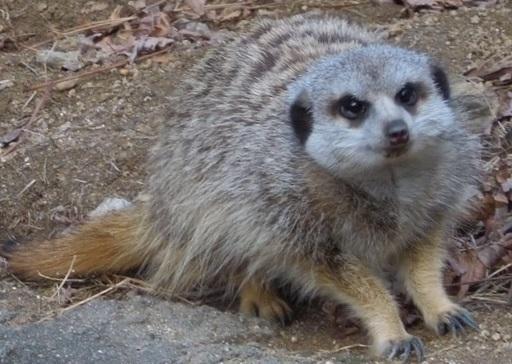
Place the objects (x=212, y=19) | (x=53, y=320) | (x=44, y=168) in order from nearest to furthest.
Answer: (x=53, y=320)
(x=44, y=168)
(x=212, y=19)

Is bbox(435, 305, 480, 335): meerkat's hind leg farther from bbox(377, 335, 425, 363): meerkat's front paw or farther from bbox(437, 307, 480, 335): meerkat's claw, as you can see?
bbox(377, 335, 425, 363): meerkat's front paw

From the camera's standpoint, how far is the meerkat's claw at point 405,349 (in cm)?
361

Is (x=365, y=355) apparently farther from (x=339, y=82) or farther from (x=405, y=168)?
(x=339, y=82)

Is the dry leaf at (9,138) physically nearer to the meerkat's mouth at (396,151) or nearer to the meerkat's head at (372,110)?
the meerkat's head at (372,110)

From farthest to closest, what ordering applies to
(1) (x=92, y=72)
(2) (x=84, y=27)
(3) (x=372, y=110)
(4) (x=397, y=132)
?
(2) (x=84, y=27) → (1) (x=92, y=72) → (3) (x=372, y=110) → (4) (x=397, y=132)

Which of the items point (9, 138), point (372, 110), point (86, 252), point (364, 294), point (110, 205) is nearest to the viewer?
point (372, 110)

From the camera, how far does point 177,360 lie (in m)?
3.65

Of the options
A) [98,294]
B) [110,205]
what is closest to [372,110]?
[98,294]

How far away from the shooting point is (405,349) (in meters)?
3.64

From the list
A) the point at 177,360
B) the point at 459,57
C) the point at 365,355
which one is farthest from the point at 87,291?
the point at 459,57

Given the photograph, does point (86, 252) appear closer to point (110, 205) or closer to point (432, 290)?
point (110, 205)

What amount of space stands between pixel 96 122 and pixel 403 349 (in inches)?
87.5

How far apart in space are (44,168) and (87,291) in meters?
0.90

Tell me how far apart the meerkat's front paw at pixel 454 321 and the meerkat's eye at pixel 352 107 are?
70cm
